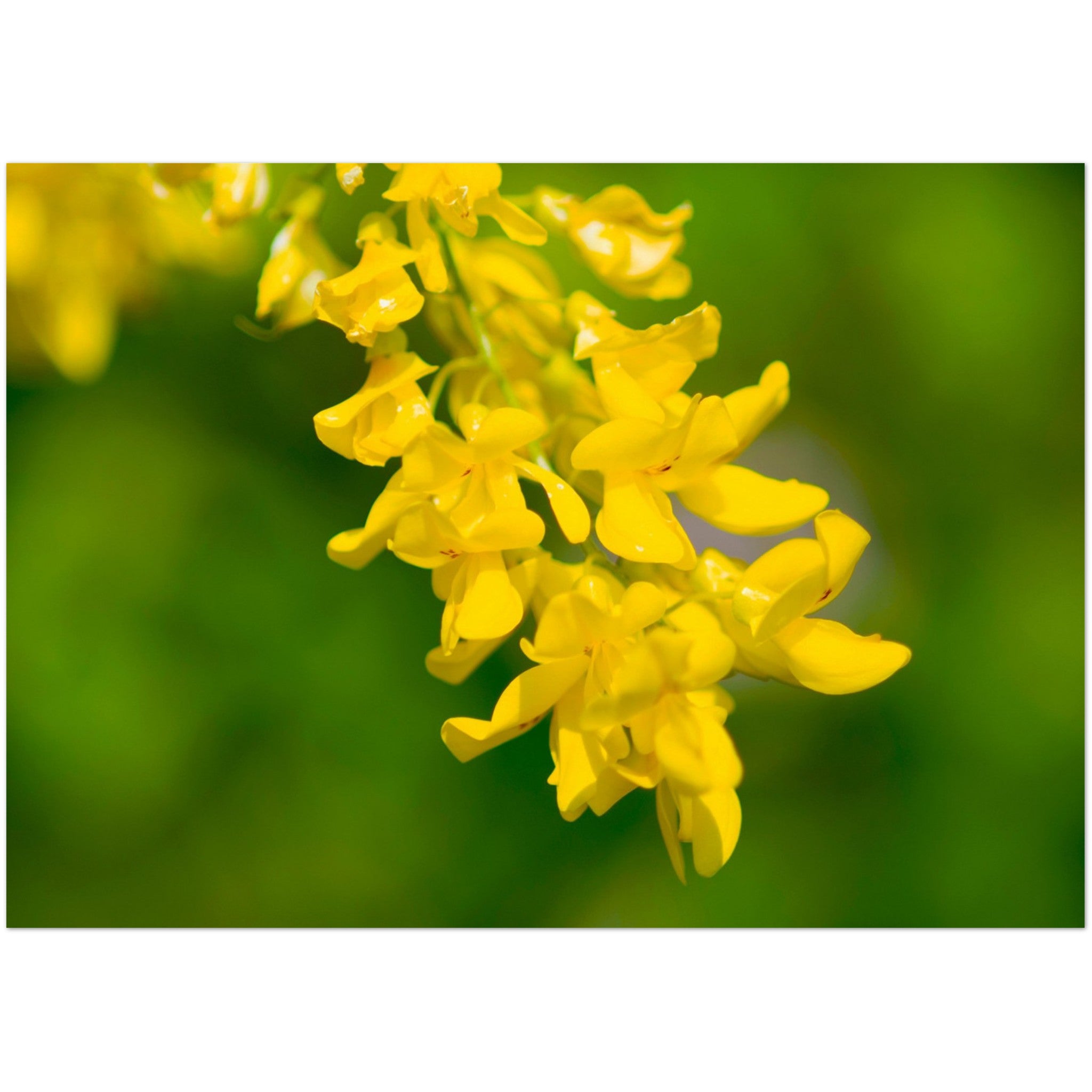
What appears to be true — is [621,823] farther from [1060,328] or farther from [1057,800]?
[1060,328]

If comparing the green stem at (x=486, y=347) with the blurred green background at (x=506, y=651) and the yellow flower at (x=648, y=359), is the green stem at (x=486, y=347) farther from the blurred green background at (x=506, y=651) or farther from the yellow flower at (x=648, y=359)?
the blurred green background at (x=506, y=651)

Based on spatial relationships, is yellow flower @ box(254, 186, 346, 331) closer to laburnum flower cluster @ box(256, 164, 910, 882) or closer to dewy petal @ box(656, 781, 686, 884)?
laburnum flower cluster @ box(256, 164, 910, 882)

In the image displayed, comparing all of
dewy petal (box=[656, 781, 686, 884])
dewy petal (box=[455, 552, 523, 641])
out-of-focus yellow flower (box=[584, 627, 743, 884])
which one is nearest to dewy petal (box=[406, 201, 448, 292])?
dewy petal (box=[455, 552, 523, 641])

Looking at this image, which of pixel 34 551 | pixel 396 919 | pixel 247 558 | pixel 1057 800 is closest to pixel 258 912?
pixel 396 919

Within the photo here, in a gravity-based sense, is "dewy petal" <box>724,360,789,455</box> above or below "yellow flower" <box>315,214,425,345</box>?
below

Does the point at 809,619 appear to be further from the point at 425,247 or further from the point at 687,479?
the point at 425,247

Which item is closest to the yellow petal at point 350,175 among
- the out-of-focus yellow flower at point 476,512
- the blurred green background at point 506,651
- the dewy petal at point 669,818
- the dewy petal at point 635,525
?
the out-of-focus yellow flower at point 476,512

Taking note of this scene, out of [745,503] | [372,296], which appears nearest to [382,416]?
[372,296]
